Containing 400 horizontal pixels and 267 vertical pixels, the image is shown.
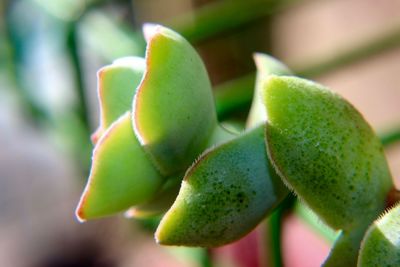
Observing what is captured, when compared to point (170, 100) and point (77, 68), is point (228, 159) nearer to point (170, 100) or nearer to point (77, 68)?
point (170, 100)

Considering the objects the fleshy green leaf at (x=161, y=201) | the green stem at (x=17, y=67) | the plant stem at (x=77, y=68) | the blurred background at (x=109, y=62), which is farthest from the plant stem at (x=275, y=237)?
the green stem at (x=17, y=67)

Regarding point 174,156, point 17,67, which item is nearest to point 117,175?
point 174,156

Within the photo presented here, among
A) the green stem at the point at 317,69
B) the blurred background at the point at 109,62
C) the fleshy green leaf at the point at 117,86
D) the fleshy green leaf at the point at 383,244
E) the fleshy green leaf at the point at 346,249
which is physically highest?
the fleshy green leaf at the point at 117,86

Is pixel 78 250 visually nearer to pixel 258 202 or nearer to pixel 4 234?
pixel 4 234

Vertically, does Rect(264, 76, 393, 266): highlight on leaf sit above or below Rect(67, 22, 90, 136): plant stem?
above

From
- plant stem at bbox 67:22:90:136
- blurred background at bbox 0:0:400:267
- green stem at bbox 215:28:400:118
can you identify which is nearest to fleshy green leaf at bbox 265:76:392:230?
blurred background at bbox 0:0:400:267

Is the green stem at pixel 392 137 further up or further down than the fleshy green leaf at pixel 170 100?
further down

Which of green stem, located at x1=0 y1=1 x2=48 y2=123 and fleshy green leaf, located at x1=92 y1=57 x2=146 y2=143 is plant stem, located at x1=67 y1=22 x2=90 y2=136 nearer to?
green stem, located at x1=0 y1=1 x2=48 y2=123

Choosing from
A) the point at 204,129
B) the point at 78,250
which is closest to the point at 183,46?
the point at 204,129

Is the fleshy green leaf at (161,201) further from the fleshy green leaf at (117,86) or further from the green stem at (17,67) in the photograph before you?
the green stem at (17,67)
